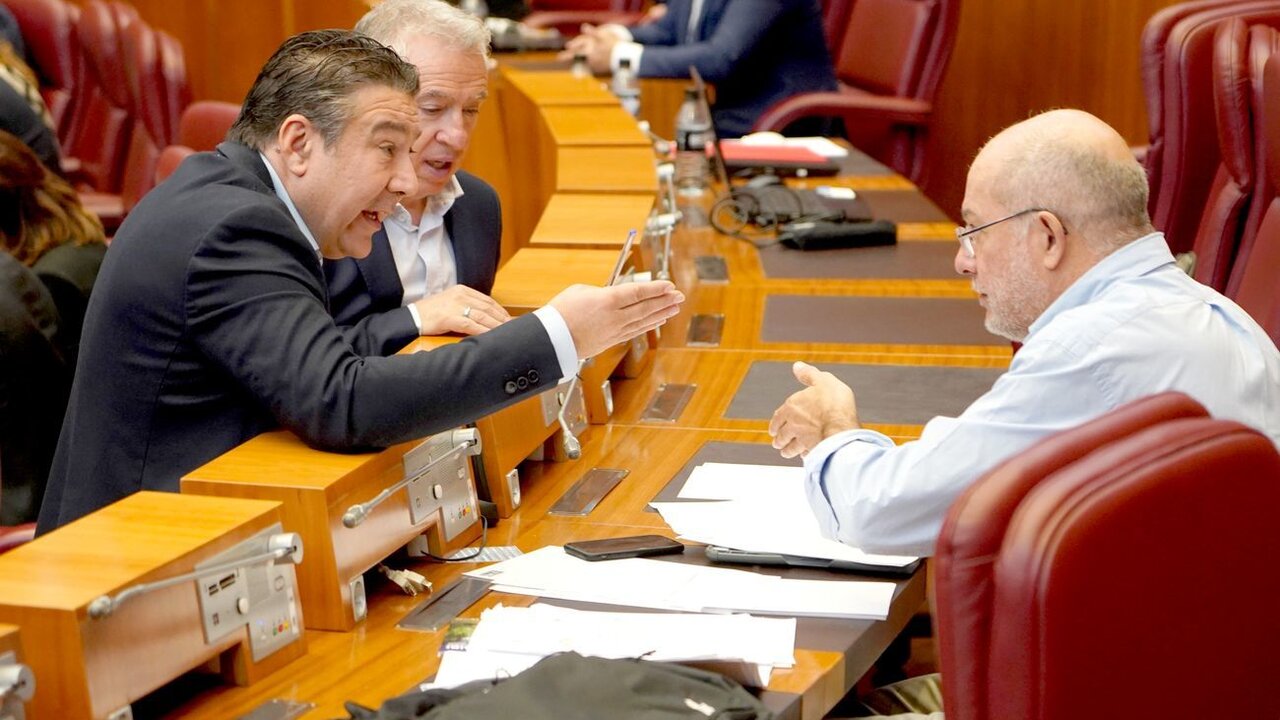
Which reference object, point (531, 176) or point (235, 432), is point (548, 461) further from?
point (531, 176)

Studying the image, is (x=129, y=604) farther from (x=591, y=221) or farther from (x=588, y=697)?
(x=591, y=221)

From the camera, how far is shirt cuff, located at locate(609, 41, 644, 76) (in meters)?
5.13

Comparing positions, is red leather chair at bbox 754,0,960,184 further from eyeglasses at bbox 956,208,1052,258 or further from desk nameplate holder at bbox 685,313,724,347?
eyeglasses at bbox 956,208,1052,258

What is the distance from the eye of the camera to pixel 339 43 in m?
1.84

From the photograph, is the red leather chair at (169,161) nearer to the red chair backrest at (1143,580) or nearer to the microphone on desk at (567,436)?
the microphone on desk at (567,436)

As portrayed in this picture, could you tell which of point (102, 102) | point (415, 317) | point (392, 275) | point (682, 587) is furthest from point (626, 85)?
point (682, 587)

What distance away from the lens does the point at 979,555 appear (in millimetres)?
1207

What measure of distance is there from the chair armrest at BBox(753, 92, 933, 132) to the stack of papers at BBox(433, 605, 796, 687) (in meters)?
3.54

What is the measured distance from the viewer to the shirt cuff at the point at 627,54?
5133mm

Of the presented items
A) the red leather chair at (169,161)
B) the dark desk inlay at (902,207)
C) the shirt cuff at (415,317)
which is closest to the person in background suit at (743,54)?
the dark desk inlay at (902,207)

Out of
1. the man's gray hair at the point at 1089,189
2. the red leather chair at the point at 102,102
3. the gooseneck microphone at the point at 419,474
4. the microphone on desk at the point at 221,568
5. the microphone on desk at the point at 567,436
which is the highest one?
the man's gray hair at the point at 1089,189

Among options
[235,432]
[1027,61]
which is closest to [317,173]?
[235,432]

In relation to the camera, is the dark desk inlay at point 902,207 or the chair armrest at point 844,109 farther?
the chair armrest at point 844,109

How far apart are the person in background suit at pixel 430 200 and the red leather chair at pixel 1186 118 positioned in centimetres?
145
